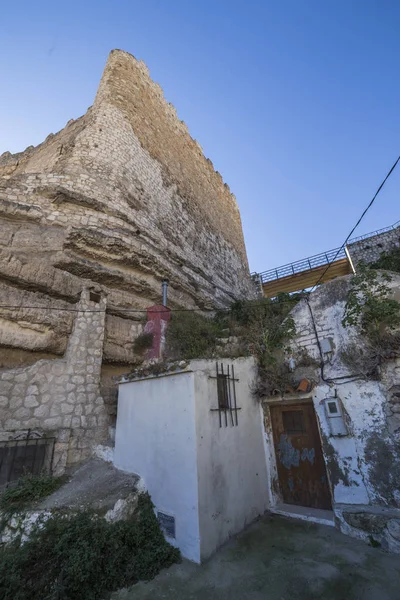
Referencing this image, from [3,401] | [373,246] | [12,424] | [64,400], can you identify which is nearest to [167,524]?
[64,400]

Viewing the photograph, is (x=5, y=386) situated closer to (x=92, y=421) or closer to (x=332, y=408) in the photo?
(x=92, y=421)

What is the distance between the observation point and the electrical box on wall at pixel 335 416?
14.6ft

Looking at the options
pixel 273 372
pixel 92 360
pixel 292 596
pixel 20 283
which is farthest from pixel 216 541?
pixel 20 283

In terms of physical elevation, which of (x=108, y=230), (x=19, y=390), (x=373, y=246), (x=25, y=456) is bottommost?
(x=25, y=456)

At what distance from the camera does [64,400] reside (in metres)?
5.07

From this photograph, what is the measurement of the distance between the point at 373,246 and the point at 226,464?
1556cm

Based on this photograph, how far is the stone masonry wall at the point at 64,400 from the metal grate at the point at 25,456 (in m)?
0.09

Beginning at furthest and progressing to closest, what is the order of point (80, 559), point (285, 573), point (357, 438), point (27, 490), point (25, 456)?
point (25, 456) < point (357, 438) < point (27, 490) < point (285, 573) < point (80, 559)

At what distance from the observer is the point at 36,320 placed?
551 cm

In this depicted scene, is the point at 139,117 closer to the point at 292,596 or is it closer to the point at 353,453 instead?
the point at 353,453

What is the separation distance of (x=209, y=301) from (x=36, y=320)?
6478mm

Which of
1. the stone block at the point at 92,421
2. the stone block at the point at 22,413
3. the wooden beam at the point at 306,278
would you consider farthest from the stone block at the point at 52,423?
the wooden beam at the point at 306,278

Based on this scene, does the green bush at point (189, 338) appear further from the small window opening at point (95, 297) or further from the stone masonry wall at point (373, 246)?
the stone masonry wall at point (373, 246)

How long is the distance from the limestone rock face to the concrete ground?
4084 millimetres
